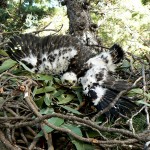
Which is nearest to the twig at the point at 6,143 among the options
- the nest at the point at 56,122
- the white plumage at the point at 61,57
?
the nest at the point at 56,122

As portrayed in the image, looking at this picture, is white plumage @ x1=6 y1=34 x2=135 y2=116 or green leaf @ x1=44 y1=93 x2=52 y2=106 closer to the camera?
green leaf @ x1=44 y1=93 x2=52 y2=106

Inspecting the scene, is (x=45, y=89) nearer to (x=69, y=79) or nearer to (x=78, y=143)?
(x=69, y=79)

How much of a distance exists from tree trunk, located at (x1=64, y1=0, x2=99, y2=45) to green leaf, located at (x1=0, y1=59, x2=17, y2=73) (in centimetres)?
101

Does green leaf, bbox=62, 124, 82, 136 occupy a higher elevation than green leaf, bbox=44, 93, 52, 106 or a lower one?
lower

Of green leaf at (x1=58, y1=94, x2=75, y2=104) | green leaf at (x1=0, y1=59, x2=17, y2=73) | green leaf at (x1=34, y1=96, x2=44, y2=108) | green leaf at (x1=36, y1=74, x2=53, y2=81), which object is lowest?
green leaf at (x1=58, y1=94, x2=75, y2=104)

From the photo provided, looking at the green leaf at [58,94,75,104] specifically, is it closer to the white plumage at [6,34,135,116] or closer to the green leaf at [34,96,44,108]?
the green leaf at [34,96,44,108]

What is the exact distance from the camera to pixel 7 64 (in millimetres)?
2068

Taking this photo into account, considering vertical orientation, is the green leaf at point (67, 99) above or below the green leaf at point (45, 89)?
Result: below

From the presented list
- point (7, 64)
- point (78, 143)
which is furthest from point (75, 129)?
point (7, 64)

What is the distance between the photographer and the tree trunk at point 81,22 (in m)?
3.16

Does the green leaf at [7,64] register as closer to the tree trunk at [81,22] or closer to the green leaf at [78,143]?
the green leaf at [78,143]

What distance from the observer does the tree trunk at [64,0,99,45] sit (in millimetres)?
3164

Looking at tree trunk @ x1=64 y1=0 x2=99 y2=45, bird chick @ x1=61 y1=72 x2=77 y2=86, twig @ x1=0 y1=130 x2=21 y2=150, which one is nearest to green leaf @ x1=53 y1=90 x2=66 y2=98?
bird chick @ x1=61 y1=72 x2=77 y2=86

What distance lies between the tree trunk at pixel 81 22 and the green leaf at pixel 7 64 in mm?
1007
